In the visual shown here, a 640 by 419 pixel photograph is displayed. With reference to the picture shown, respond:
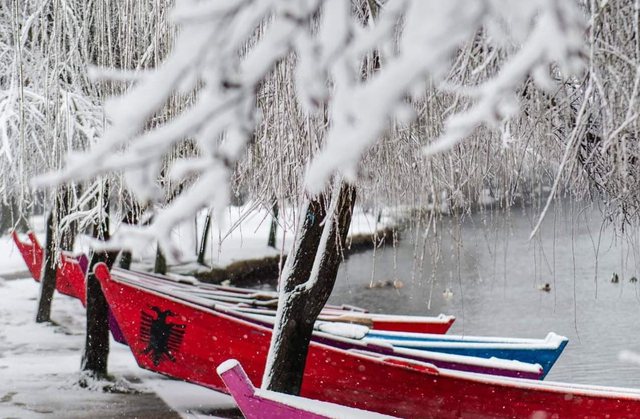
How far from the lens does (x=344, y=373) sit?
19.9 ft

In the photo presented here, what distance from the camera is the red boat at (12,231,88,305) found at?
12.0 meters

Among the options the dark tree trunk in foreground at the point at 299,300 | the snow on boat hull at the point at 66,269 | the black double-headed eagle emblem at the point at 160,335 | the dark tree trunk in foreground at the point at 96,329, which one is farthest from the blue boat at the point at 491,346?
the snow on boat hull at the point at 66,269

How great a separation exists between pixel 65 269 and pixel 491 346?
815 cm

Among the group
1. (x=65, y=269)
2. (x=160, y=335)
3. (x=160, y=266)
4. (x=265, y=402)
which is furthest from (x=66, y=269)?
(x=265, y=402)

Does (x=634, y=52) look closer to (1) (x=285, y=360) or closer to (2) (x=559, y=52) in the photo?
(2) (x=559, y=52)

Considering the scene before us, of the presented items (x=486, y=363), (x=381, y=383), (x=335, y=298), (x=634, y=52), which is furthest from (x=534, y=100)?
(x=335, y=298)

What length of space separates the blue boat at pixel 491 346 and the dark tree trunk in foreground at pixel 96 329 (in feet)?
9.56

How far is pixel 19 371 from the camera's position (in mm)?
7957

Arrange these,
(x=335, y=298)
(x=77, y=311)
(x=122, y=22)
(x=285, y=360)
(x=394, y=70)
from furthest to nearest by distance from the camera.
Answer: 1. (x=335, y=298)
2. (x=77, y=311)
3. (x=285, y=360)
4. (x=122, y=22)
5. (x=394, y=70)

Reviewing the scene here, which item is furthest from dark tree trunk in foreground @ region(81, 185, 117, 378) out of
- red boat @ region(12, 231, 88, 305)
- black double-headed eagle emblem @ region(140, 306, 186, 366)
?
red boat @ region(12, 231, 88, 305)

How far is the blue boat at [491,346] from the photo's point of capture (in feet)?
22.9

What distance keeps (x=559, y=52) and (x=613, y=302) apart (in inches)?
534

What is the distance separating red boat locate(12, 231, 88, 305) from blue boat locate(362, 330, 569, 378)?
19.5 feet

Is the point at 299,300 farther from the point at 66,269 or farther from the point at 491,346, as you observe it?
the point at 66,269
